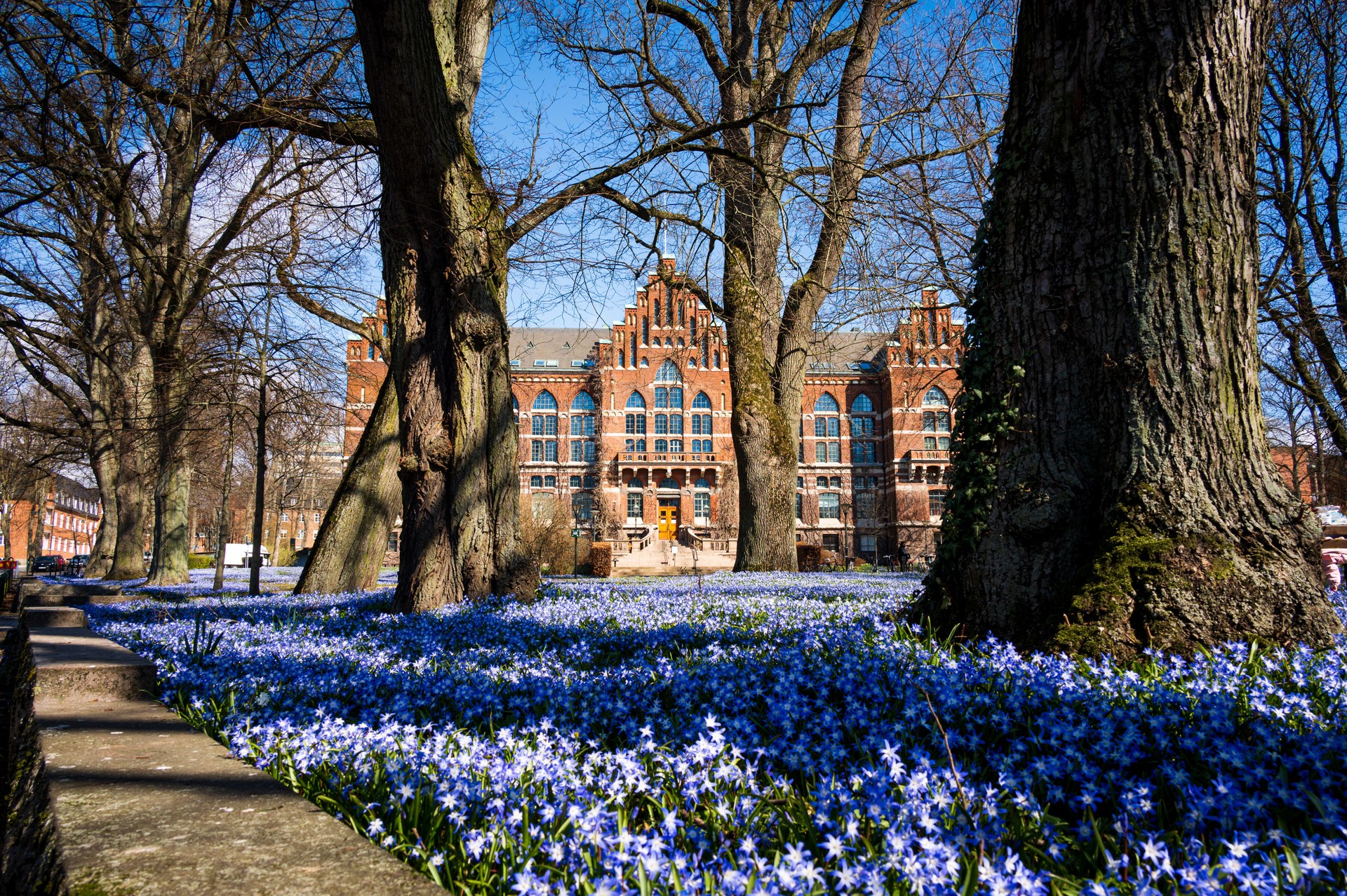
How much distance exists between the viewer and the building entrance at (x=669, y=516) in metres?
52.0

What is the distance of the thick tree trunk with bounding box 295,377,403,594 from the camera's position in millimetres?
9500

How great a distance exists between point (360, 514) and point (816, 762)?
8914 millimetres

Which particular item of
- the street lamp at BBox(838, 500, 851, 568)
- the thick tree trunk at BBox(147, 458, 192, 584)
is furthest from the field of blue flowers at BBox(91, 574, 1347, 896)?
the street lamp at BBox(838, 500, 851, 568)

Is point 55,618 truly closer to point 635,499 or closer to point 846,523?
point 635,499

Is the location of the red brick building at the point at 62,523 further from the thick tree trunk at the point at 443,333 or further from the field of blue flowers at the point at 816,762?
the field of blue flowers at the point at 816,762

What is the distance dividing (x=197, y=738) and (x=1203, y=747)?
2906 millimetres

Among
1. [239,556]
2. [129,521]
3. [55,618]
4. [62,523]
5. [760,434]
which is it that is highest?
[760,434]

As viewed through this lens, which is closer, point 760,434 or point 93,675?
point 93,675

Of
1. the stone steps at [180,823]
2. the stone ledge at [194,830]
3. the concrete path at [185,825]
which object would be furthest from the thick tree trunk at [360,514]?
the stone ledge at [194,830]

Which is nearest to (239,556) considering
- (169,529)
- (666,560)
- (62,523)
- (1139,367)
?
(666,560)

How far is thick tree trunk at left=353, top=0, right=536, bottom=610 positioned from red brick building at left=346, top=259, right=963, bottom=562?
138ft

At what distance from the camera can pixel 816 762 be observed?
2.05 metres

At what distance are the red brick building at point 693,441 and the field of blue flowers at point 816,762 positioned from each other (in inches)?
1795

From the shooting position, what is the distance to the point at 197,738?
7.82ft
